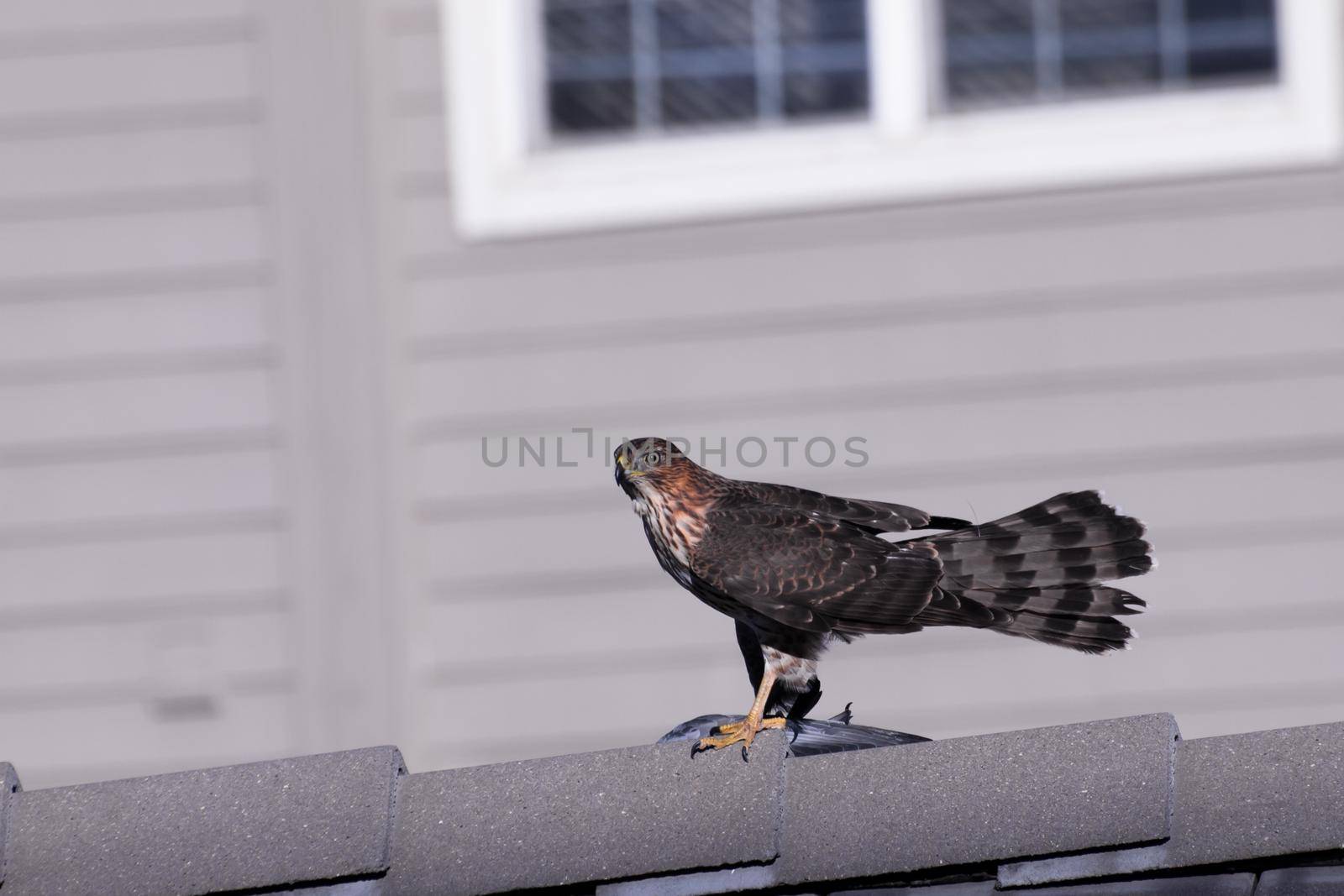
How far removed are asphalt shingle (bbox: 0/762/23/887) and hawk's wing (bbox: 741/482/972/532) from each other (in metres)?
1.56

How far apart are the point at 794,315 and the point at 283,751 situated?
2.44 meters

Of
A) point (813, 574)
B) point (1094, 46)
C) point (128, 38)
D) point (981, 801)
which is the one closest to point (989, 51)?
point (1094, 46)

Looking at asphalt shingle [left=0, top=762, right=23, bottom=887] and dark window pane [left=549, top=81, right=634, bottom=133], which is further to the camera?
dark window pane [left=549, top=81, right=634, bottom=133]

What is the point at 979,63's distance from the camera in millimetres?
5199

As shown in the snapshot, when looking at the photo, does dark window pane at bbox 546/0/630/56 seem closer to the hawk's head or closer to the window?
the window

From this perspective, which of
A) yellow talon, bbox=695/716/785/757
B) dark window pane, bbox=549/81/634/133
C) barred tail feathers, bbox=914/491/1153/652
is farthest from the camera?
dark window pane, bbox=549/81/634/133

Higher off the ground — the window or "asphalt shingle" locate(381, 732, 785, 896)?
the window

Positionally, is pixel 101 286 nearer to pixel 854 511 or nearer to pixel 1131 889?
pixel 854 511

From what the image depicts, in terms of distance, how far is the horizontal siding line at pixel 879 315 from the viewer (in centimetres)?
500

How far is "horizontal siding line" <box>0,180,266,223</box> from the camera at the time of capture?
5.25 meters

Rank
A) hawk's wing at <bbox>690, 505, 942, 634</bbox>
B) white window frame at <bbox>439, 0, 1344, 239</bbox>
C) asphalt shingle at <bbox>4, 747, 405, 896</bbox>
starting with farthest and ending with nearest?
white window frame at <bbox>439, 0, 1344, 239</bbox>, hawk's wing at <bbox>690, 505, 942, 634</bbox>, asphalt shingle at <bbox>4, 747, 405, 896</bbox>

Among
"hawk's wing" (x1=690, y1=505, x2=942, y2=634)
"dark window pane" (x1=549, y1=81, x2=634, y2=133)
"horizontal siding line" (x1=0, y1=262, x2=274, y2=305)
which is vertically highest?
"dark window pane" (x1=549, y1=81, x2=634, y2=133)

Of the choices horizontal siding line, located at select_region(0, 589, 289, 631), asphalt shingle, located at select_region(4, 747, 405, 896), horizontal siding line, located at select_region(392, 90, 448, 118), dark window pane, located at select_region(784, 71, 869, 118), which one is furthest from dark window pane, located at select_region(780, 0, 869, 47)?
asphalt shingle, located at select_region(4, 747, 405, 896)

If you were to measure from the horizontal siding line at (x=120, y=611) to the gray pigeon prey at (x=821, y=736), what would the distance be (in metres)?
2.89
